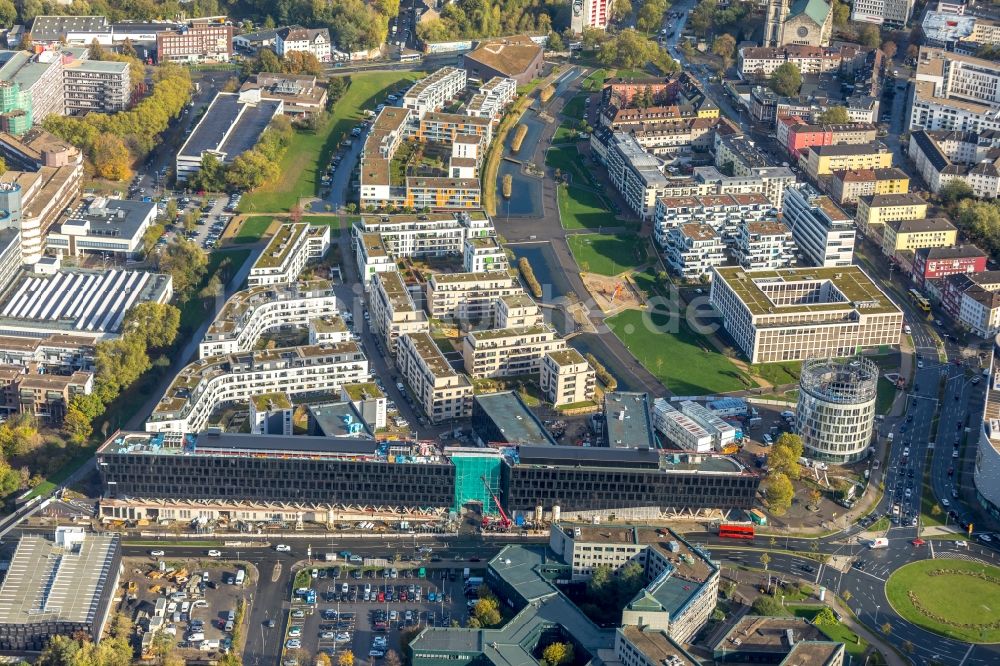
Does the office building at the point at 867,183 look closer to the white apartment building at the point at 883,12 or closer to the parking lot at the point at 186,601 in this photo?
the white apartment building at the point at 883,12

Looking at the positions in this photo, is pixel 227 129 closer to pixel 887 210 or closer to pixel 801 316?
pixel 801 316

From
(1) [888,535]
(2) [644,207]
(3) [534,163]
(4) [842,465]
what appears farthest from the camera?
(3) [534,163]

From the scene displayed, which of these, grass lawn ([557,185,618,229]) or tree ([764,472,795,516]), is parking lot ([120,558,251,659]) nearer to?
tree ([764,472,795,516])

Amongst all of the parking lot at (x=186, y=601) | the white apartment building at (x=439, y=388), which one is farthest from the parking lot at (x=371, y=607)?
the white apartment building at (x=439, y=388)

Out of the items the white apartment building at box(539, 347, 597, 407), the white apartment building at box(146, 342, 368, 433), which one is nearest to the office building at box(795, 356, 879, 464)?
the white apartment building at box(539, 347, 597, 407)

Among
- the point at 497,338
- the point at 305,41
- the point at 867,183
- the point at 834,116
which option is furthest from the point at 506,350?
the point at 305,41

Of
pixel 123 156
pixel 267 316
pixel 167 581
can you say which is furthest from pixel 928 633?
pixel 123 156

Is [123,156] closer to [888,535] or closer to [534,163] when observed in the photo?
[534,163]
